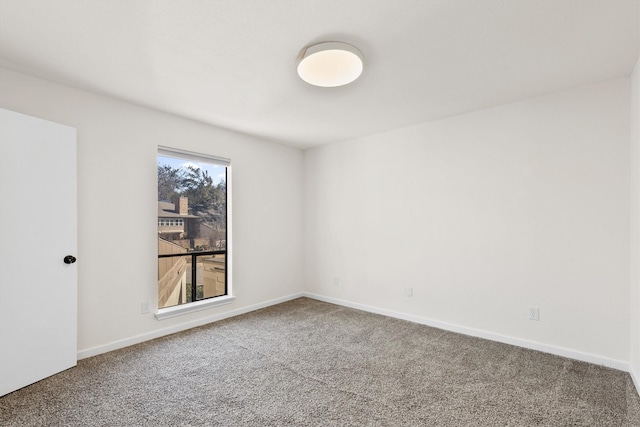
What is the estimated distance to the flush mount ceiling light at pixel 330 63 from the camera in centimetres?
207

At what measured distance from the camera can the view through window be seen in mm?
3533

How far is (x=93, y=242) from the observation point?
2.88 meters

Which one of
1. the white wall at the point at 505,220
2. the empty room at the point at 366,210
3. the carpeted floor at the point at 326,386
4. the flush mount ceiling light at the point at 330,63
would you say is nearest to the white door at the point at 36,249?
the empty room at the point at 366,210

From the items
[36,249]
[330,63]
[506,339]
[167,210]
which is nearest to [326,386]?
[506,339]

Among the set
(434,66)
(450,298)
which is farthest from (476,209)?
(434,66)

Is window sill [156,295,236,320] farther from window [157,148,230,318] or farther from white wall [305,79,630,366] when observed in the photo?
white wall [305,79,630,366]

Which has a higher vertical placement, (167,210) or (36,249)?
(167,210)

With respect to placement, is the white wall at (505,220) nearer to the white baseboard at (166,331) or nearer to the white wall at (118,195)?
the white baseboard at (166,331)

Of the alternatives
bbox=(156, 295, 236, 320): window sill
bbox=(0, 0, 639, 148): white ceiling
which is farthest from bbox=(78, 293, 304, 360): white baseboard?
bbox=(0, 0, 639, 148): white ceiling

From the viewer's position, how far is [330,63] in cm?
219

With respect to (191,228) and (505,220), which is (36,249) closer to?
(191,228)

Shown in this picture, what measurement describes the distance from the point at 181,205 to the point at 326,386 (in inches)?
102

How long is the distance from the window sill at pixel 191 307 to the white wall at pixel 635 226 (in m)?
3.89

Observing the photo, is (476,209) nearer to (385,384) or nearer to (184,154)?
(385,384)
